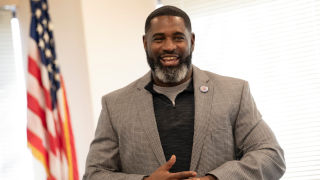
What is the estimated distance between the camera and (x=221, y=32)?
11.3 feet

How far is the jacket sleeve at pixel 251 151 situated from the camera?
1627 millimetres

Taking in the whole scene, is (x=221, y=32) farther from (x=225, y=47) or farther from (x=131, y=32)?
(x=131, y=32)

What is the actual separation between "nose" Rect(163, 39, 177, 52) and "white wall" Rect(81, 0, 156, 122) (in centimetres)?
171

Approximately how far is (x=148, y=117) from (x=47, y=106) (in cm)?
176

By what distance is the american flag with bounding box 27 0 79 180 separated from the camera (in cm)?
335

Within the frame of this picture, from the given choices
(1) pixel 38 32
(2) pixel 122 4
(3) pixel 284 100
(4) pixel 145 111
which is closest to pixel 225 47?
(3) pixel 284 100

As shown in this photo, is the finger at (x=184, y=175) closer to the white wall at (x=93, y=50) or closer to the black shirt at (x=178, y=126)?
the black shirt at (x=178, y=126)

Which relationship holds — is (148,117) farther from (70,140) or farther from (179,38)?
(70,140)

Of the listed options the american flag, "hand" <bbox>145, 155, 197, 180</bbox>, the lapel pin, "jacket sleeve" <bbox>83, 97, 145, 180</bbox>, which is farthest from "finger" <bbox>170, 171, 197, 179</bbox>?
the american flag

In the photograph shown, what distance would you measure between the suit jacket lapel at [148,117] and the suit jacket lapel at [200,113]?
0.45ft

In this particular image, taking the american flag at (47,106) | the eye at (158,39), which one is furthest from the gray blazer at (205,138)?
the american flag at (47,106)

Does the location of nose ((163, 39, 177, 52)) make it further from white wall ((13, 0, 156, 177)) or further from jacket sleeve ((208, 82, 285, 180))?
white wall ((13, 0, 156, 177))

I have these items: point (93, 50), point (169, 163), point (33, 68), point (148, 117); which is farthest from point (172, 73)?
point (33, 68)

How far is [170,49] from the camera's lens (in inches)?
72.4
